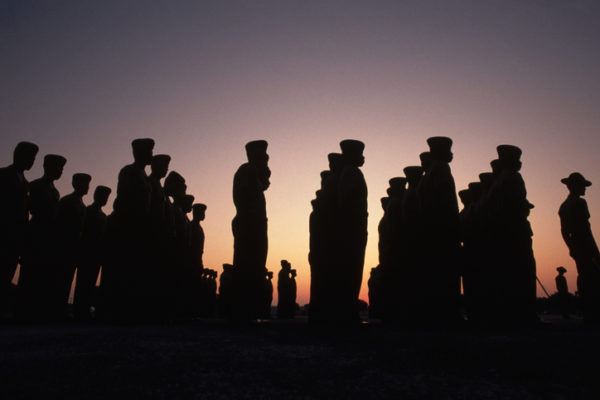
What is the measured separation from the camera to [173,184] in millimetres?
10367

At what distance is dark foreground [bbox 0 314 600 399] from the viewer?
2.39 metres

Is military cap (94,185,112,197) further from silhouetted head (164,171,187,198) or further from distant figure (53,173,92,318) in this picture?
silhouetted head (164,171,187,198)

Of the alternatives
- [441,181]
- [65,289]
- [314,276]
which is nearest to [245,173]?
[314,276]

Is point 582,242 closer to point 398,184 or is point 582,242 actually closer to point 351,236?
point 398,184

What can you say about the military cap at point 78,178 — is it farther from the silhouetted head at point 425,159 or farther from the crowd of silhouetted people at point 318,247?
the silhouetted head at point 425,159

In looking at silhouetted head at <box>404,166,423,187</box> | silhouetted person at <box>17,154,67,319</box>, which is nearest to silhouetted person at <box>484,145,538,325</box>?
silhouetted head at <box>404,166,423,187</box>

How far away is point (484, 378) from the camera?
8.97ft

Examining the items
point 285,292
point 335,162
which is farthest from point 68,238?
point 285,292

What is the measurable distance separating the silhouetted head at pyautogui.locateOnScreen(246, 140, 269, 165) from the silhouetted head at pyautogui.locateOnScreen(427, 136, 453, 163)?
320 centimetres

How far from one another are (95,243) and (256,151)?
5314mm

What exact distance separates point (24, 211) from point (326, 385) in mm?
7729

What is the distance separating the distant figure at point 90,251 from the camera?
32.8ft

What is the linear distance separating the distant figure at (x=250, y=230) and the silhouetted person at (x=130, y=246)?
5.31 ft

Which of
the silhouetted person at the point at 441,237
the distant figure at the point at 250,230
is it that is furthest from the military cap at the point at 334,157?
the silhouetted person at the point at 441,237
